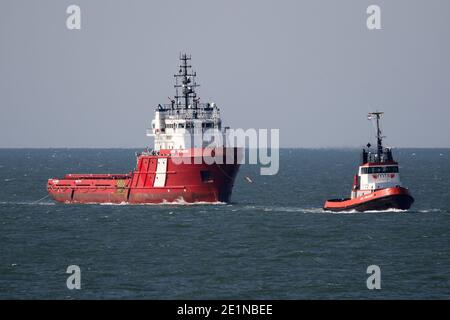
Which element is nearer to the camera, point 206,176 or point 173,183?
point 206,176

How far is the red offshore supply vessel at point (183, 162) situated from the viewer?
8288 cm

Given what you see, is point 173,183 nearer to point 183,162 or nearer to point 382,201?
point 183,162

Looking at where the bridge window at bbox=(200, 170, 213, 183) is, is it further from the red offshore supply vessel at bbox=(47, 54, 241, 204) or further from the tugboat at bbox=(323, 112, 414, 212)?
the tugboat at bbox=(323, 112, 414, 212)

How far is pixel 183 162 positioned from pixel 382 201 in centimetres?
1710

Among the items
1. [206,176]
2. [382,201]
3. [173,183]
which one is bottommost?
[382,201]

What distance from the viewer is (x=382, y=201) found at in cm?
7450

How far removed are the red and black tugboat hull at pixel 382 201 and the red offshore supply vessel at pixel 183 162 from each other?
11363 mm

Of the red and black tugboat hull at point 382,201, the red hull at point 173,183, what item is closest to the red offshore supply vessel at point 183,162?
the red hull at point 173,183

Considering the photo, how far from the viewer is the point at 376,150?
7512 centimetres

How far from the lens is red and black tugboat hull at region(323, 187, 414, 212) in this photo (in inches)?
2906

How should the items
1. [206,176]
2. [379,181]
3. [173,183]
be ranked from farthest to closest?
1. [173,183]
2. [206,176]
3. [379,181]

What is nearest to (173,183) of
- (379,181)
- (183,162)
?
(183,162)

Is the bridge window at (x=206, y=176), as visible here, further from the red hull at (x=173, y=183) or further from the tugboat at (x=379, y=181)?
the tugboat at (x=379, y=181)
